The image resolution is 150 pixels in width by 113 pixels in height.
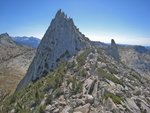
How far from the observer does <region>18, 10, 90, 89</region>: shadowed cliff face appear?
75.5 metres

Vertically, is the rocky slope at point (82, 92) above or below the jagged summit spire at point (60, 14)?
below

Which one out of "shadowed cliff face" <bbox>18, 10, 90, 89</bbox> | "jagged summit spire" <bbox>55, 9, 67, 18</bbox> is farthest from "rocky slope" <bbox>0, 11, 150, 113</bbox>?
"jagged summit spire" <bbox>55, 9, 67, 18</bbox>

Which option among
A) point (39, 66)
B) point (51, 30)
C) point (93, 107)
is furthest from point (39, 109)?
point (51, 30)

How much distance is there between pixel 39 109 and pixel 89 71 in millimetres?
18121

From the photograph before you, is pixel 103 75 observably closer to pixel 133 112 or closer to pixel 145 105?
pixel 145 105

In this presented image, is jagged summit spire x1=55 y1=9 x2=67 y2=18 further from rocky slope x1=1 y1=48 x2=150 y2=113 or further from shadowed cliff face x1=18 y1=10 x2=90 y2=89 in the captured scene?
rocky slope x1=1 y1=48 x2=150 y2=113

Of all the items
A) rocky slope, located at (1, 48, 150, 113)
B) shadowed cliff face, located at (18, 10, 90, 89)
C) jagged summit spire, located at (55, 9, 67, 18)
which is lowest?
rocky slope, located at (1, 48, 150, 113)

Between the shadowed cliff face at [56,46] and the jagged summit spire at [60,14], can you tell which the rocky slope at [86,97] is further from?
the jagged summit spire at [60,14]

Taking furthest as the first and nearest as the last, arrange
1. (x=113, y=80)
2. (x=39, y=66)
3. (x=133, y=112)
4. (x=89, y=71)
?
(x=39, y=66) → (x=89, y=71) → (x=113, y=80) → (x=133, y=112)

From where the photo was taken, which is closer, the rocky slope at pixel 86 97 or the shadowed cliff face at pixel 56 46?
the rocky slope at pixel 86 97

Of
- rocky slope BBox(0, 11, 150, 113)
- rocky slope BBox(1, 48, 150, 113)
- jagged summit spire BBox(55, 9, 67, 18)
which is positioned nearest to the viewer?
rocky slope BBox(1, 48, 150, 113)

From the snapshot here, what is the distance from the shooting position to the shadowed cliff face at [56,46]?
7550 cm

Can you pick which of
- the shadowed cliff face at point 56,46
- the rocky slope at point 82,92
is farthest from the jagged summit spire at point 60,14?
the rocky slope at point 82,92

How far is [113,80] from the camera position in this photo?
46.4 metres
